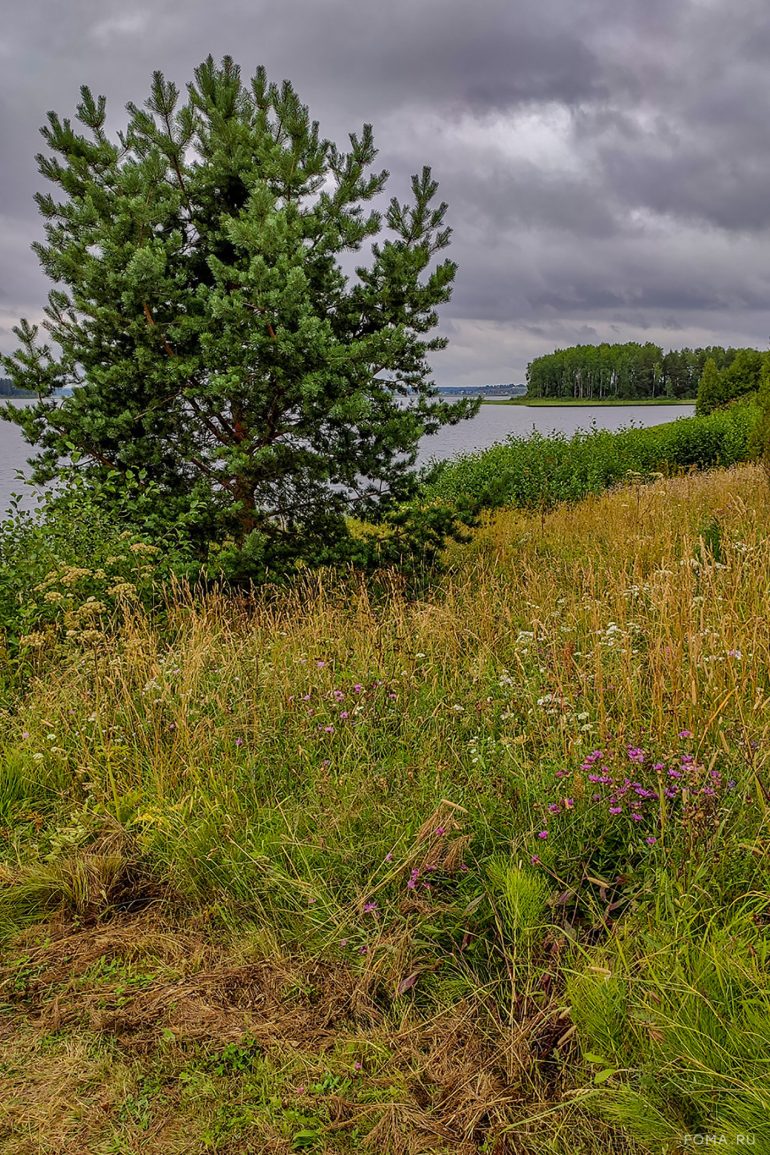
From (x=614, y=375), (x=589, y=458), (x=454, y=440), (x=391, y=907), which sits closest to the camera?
(x=391, y=907)

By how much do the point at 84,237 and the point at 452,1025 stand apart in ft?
22.5

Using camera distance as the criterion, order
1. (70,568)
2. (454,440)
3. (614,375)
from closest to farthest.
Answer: (70,568) → (454,440) → (614,375)

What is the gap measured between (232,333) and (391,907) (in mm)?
5013

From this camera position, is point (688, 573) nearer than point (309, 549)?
Yes

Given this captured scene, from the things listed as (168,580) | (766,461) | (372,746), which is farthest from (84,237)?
(766,461)

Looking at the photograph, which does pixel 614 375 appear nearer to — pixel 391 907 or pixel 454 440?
pixel 454 440

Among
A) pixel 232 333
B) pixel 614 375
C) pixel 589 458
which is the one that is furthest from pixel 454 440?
pixel 614 375

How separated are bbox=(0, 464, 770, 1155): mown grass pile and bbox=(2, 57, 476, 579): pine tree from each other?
8.99ft

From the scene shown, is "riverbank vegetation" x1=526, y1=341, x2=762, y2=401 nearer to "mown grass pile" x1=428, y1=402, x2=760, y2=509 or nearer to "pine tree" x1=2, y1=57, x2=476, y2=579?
"mown grass pile" x1=428, y1=402, x2=760, y2=509

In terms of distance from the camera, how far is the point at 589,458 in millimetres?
17156

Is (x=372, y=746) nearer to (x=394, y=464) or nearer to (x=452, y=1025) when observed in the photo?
(x=452, y=1025)

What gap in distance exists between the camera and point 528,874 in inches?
98.4

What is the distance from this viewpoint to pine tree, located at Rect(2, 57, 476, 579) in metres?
6.10

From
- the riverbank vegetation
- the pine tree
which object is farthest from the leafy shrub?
the riverbank vegetation
